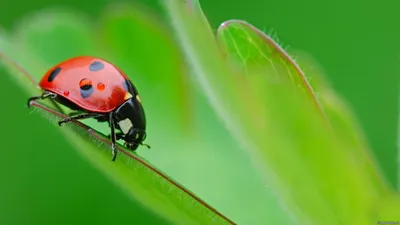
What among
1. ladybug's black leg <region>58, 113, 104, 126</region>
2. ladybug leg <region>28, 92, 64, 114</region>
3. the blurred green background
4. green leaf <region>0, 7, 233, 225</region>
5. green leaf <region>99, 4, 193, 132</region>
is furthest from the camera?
the blurred green background

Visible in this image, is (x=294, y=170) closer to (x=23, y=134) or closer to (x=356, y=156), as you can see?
(x=356, y=156)

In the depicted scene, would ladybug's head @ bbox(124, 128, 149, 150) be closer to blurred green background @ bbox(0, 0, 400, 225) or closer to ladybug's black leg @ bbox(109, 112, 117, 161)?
ladybug's black leg @ bbox(109, 112, 117, 161)

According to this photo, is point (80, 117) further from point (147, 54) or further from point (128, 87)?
point (147, 54)

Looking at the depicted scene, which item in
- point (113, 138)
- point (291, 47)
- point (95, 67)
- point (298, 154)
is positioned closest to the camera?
point (298, 154)

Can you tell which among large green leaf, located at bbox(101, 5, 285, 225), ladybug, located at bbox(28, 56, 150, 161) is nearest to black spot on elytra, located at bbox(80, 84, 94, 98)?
ladybug, located at bbox(28, 56, 150, 161)

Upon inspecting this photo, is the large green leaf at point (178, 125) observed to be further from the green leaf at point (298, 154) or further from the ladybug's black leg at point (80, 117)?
the green leaf at point (298, 154)

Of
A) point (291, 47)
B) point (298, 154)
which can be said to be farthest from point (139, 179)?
point (291, 47)
